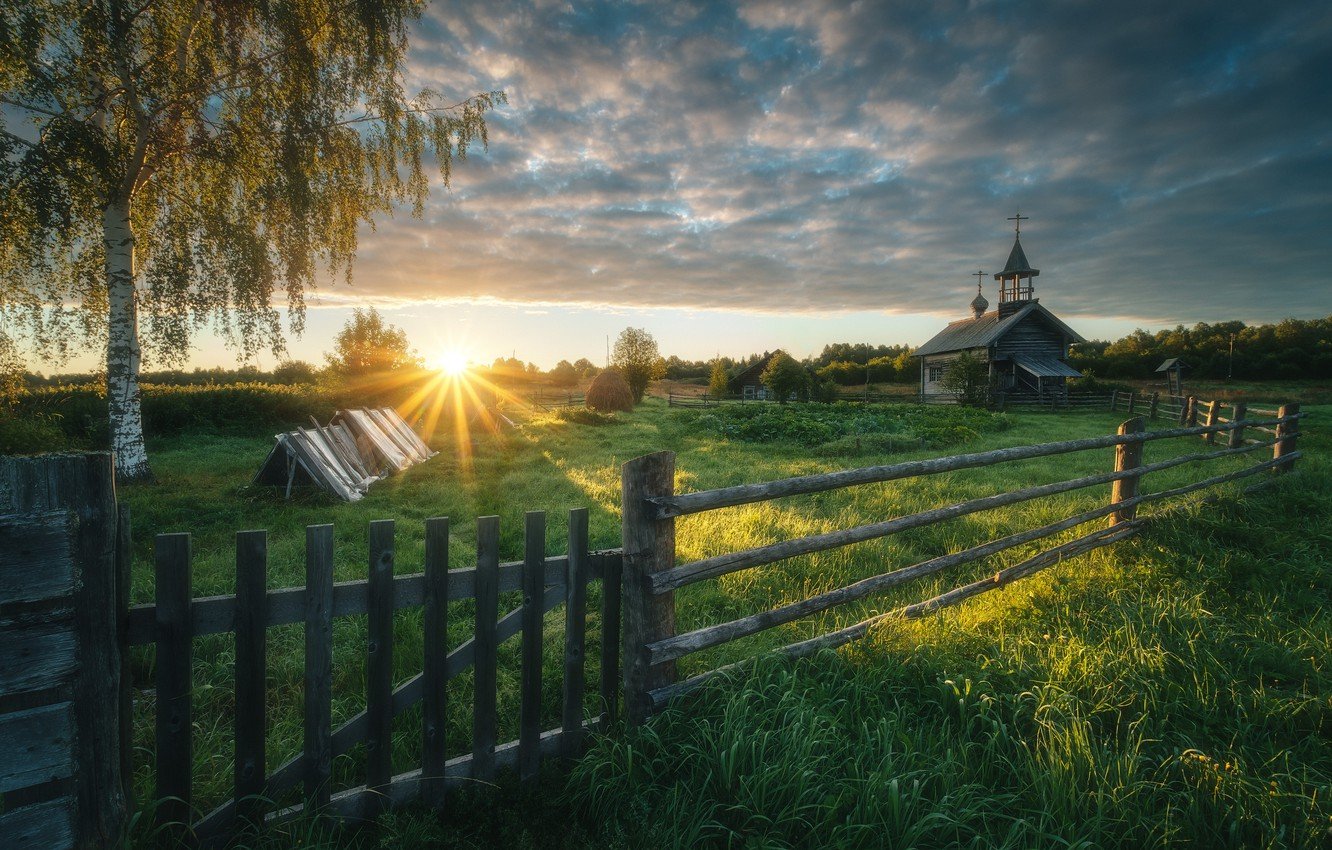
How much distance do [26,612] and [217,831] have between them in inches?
43.6

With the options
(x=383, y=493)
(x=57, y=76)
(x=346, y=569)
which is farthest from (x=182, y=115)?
(x=346, y=569)

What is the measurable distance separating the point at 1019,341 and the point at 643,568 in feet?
120

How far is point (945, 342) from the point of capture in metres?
37.7

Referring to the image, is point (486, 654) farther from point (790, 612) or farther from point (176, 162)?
point (176, 162)

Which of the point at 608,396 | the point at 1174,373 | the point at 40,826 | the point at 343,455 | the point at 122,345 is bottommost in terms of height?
the point at 343,455

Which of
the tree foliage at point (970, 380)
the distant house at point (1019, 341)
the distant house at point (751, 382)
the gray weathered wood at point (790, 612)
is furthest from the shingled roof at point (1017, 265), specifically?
the gray weathered wood at point (790, 612)

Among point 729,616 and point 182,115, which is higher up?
point 182,115

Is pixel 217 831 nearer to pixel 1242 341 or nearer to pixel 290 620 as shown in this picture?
pixel 290 620

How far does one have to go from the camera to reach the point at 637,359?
1911 inches

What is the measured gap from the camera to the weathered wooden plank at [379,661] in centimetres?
227

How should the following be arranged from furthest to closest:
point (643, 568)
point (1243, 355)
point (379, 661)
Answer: point (1243, 355), point (643, 568), point (379, 661)

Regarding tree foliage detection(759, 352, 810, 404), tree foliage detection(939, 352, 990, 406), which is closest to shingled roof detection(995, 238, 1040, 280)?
tree foliage detection(939, 352, 990, 406)

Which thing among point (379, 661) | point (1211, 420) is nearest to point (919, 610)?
point (379, 661)

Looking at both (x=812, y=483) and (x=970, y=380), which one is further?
(x=970, y=380)
